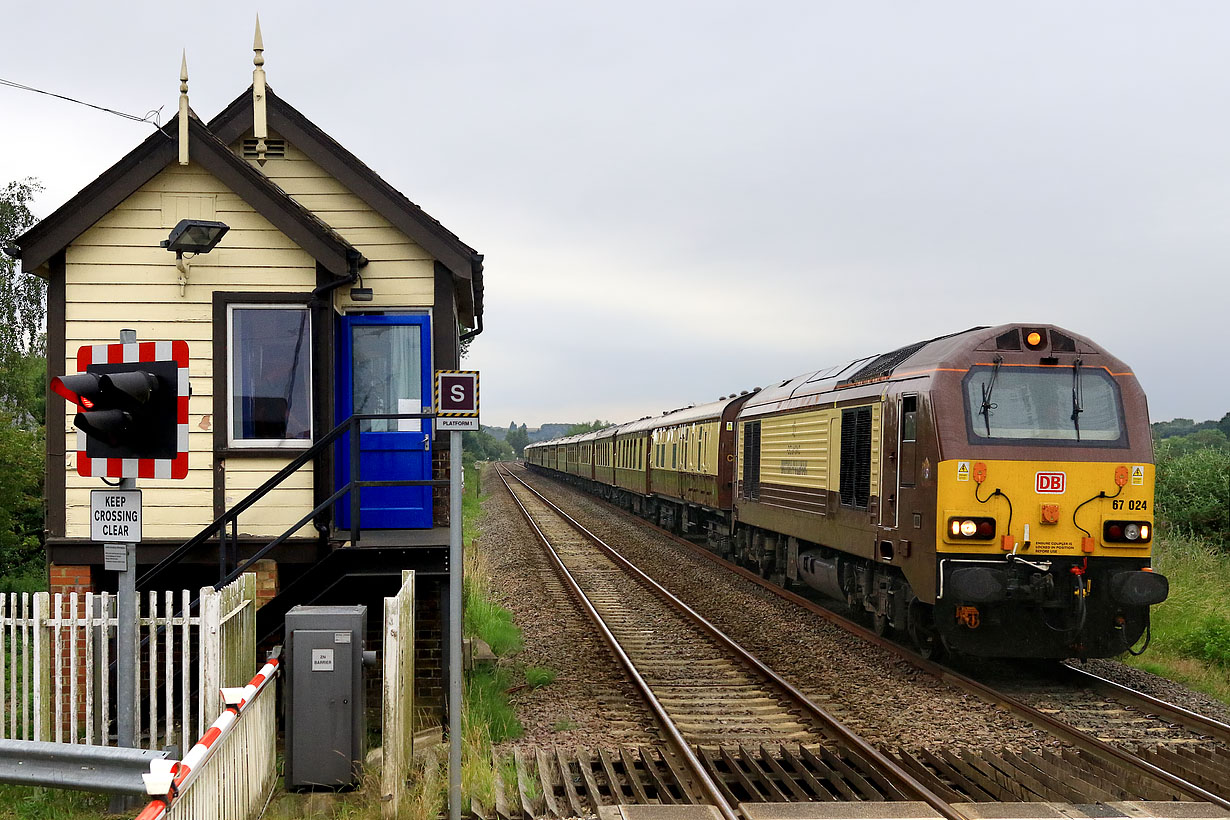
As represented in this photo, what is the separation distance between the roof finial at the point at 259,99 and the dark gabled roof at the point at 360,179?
128mm

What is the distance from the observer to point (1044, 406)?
9.49 metres

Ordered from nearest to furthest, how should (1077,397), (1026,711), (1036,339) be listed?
(1026,711) → (1077,397) → (1036,339)

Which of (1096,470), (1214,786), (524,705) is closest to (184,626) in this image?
(524,705)

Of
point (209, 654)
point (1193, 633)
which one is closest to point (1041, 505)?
point (1193, 633)

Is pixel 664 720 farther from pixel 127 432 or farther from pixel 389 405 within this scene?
pixel 127 432

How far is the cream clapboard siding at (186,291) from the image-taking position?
838cm

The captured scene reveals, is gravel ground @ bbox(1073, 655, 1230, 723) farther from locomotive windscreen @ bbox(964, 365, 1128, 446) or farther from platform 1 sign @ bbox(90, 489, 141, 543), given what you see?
platform 1 sign @ bbox(90, 489, 141, 543)

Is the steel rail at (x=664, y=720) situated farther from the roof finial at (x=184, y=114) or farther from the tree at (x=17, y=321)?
the tree at (x=17, y=321)

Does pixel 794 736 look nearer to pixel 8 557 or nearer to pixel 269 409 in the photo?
pixel 269 409

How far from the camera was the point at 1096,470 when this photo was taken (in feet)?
30.6

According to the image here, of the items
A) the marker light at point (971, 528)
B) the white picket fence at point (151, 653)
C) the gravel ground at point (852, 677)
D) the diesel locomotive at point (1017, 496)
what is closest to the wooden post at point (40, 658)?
the white picket fence at point (151, 653)

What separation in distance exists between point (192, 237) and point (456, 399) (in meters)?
3.63

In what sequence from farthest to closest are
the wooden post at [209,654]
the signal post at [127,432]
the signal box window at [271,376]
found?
1. the signal box window at [271,376]
2. the wooden post at [209,654]
3. the signal post at [127,432]

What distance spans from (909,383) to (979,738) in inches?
141
